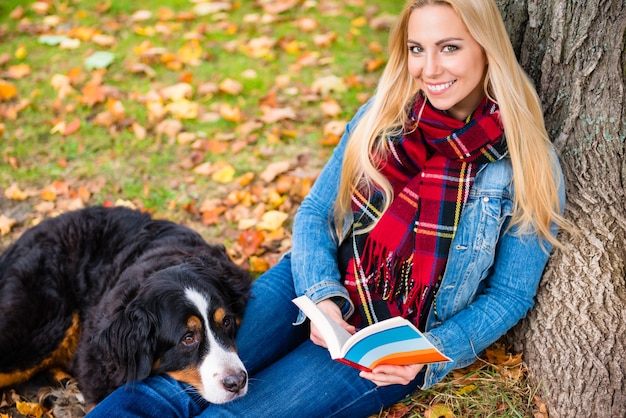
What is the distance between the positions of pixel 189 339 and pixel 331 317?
0.64 metres

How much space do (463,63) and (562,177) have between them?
0.65 meters

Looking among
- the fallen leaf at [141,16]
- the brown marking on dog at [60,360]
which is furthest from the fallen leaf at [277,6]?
the brown marking on dog at [60,360]

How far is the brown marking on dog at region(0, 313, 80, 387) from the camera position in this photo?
3.27m

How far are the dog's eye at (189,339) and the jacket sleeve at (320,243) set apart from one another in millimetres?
522

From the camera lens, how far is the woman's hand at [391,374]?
2.46 metres

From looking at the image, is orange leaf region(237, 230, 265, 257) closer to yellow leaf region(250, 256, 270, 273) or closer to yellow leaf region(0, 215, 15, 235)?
yellow leaf region(250, 256, 270, 273)

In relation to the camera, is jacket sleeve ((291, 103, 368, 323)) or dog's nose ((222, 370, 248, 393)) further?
jacket sleeve ((291, 103, 368, 323))

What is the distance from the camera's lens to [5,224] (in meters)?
4.24

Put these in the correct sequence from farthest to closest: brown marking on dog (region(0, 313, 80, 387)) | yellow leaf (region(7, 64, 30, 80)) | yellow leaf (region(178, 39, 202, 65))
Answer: yellow leaf (region(178, 39, 202, 65)) → yellow leaf (region(7, 64, 30, 80)) → brown marking on dog (region(0, 313, 80, 387))

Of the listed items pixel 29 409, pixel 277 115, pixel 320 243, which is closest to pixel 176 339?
pixel 320 243

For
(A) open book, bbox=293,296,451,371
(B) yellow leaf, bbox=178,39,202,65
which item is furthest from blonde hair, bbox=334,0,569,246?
(B) yellow leaf, bbox=178,39,202,65

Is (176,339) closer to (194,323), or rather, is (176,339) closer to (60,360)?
(194,323)

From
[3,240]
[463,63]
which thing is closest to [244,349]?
[463,63]

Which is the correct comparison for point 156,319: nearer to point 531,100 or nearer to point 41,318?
point 41,318
